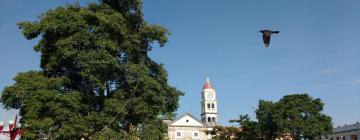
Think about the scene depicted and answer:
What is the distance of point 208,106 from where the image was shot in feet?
268

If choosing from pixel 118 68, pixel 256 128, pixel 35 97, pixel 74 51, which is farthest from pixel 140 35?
pixel 256 128

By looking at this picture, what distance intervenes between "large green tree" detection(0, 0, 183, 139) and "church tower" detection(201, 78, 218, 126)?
58.3m

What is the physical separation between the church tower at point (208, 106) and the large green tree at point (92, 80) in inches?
2295

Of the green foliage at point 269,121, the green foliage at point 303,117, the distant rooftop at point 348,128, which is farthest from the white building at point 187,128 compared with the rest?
the green foliage at point 303,117

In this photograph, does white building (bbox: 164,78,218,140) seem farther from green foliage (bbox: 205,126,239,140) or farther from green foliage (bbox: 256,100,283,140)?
green foliage (bbox: 256,100,283,140)

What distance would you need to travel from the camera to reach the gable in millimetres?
68312

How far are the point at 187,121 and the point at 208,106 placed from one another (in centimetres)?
1382

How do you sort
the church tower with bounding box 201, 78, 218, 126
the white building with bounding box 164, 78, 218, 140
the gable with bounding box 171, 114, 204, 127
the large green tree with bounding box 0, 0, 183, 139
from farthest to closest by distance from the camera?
the church tower with bounding box 201, 78, 218, 126 → the gable with bounding box 171, 114, 204, 127 → the white building with bounding box 164, 78, 218, 140 → the large green tree with bounding box 0, 0, 183, 139

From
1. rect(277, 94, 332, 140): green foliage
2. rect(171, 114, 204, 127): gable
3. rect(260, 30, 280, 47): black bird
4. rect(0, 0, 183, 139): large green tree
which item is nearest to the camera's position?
rect(260, 30, 280, 47): black bird

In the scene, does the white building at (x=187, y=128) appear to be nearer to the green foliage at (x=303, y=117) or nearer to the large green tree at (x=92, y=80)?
the green foliage at (x=303, y=117)

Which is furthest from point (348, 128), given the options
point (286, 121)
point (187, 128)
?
point (187, 128)

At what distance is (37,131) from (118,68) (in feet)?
A: 16.8

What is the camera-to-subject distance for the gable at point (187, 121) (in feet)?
224

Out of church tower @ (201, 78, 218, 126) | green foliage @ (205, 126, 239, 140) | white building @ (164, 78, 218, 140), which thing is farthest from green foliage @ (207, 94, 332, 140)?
church tower @ (201, 78, 218, 126)
